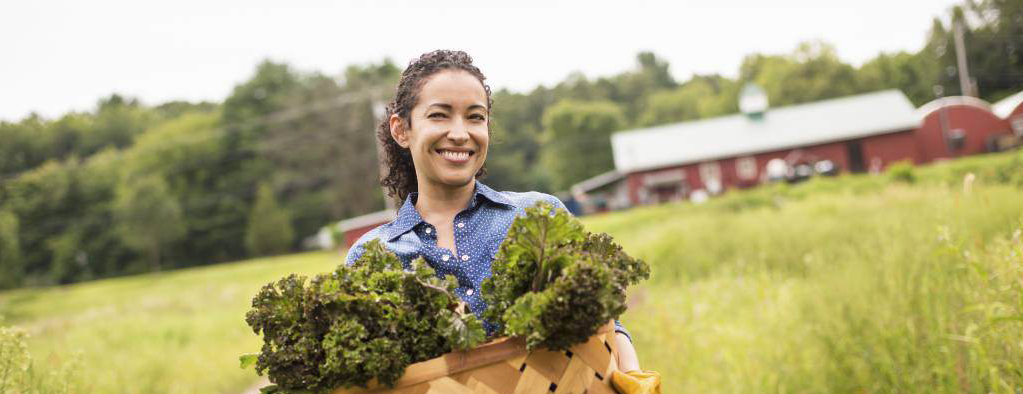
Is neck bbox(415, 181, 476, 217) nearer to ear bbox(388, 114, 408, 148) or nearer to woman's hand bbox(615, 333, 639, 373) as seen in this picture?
ear bbox(388, 114, 408, 148)

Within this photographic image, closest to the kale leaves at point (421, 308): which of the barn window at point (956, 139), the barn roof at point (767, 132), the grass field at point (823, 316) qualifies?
the grass field at point (823, 316)

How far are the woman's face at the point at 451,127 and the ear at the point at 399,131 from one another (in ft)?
0.68

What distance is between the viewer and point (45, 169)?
13.0 metres

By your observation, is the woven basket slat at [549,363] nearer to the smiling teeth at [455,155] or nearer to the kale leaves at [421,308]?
the kale leaves at [421,308]

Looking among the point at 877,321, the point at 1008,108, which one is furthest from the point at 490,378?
the point at 1008,108

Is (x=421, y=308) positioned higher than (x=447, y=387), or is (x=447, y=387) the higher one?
(x=421, y=308)

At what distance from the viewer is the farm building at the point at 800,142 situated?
117 feet

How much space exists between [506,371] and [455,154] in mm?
795

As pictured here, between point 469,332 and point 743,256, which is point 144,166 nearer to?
point 743,256

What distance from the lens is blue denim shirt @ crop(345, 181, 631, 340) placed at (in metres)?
2.15

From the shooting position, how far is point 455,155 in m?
2.14

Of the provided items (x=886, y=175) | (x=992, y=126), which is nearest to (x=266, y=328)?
(x=886, y=175)

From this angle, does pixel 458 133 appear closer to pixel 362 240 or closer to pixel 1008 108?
pixel 362 240

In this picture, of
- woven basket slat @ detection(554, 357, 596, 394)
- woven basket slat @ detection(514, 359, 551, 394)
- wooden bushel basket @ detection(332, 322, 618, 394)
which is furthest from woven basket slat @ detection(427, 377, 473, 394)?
woven basket slat @ detection(554, 357, 596, 394)
